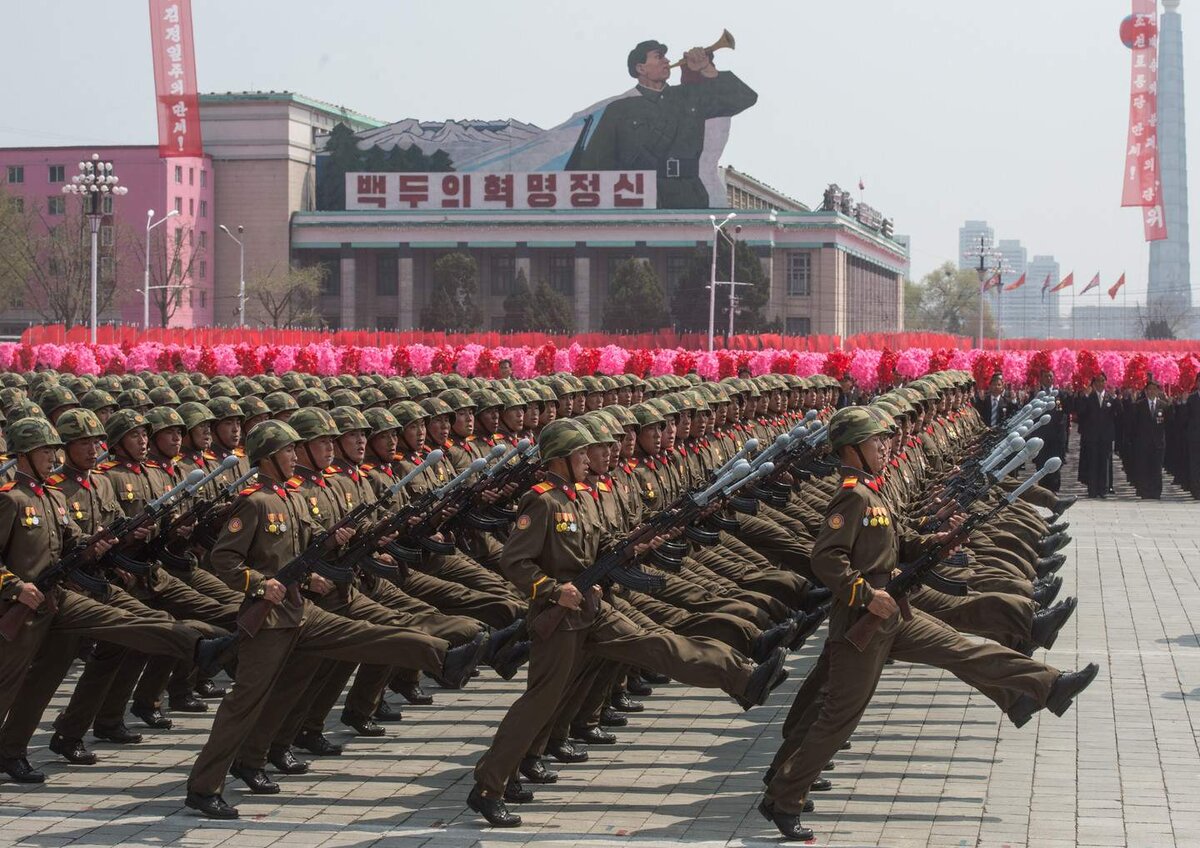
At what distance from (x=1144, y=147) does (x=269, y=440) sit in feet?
260

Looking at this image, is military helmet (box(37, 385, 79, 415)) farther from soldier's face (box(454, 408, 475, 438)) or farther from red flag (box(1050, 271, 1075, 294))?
red flag (box(1050, 271, 1075, 294))

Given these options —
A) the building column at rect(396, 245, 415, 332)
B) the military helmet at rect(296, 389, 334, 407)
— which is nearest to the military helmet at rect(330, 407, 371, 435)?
the military helmet at rect(296, 389, 334, 407)

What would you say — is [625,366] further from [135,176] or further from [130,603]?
[135,176]

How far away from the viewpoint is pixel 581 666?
958 cm

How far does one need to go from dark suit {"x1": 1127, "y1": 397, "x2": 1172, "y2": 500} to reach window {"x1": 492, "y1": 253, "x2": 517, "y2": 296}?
235 feet

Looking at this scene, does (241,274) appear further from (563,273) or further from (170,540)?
(170,540)

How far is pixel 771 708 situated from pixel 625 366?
896 inches

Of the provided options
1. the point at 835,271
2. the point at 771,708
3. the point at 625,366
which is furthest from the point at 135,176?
the point at 771,708

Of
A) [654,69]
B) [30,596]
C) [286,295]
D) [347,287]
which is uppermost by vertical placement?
[654,69]

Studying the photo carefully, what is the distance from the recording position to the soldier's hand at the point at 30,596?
30.8 ft

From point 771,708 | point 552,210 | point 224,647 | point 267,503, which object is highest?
point 552,210

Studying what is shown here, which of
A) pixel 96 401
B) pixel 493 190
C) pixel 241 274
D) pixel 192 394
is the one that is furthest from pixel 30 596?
pixel 493 190

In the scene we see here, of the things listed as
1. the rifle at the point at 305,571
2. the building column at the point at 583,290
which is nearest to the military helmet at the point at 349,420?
the rifle at the point at 305,571

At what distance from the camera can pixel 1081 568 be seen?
19.9 meters
